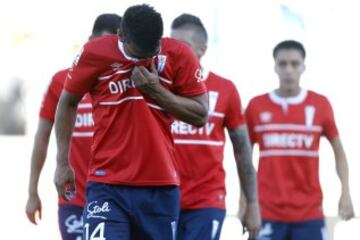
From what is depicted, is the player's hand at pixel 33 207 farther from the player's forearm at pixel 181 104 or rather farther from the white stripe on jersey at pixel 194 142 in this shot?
the player's forearm at pixel 181 104

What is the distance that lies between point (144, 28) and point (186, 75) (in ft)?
1.69

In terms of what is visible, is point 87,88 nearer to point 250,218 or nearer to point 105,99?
point 105,99

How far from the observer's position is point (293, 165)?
10.2m

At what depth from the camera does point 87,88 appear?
270 inches

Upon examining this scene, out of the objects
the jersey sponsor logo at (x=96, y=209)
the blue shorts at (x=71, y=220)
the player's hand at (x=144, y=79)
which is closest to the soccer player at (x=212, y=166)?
the blue shorts at (x=71, y=220)

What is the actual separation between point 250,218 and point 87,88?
2.17 meters

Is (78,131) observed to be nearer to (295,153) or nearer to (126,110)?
(126,110)

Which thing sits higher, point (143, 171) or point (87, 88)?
point (87, 88)

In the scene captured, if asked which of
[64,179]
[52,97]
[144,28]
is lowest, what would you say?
[64,179]

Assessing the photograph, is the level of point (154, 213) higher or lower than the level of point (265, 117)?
higher

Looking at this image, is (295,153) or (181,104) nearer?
(181,104)

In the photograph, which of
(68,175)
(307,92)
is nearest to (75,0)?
(307,92)

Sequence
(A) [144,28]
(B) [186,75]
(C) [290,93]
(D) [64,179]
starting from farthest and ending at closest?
(C) [290,93] < (D) [64,179] < (B) [186,75] < (A) [144,28]

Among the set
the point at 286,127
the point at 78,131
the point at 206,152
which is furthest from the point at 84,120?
the point at 286,127
